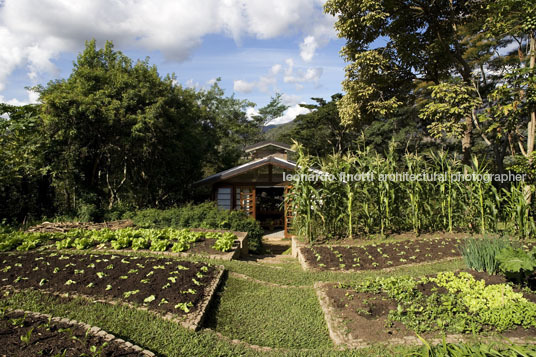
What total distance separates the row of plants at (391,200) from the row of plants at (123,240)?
2028 millimetres

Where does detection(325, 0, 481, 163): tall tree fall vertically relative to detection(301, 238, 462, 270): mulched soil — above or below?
above

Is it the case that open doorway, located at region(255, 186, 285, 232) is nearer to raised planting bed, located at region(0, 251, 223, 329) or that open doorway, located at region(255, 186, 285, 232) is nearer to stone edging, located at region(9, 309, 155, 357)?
raised planting bed, located at region(0, 251, 223, 329)

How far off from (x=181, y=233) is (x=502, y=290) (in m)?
5.50

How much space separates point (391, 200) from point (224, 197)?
7.33 m

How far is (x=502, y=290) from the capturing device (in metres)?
3.65

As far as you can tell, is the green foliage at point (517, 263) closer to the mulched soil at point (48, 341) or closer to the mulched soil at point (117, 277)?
the mulched soil at point (117, 277)

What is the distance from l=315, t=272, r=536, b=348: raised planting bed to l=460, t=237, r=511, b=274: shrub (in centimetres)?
24

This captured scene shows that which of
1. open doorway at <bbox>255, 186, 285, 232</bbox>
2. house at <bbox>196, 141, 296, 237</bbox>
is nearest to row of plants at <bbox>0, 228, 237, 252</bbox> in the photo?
house at <bbox>196, 141, 296, 237</bbox>

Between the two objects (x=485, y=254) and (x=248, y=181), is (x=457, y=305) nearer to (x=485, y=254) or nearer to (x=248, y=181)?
(x=485, y=254)

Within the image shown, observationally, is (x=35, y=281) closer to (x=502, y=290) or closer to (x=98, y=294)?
(x=98, y=294)

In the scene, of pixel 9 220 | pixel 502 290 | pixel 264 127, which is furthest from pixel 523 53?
pixel 264 127

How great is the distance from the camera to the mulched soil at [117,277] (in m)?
3.99

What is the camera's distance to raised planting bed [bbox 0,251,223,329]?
3.86m

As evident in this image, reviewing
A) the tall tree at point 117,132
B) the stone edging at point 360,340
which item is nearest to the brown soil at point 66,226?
the tall tree at point 117,132
